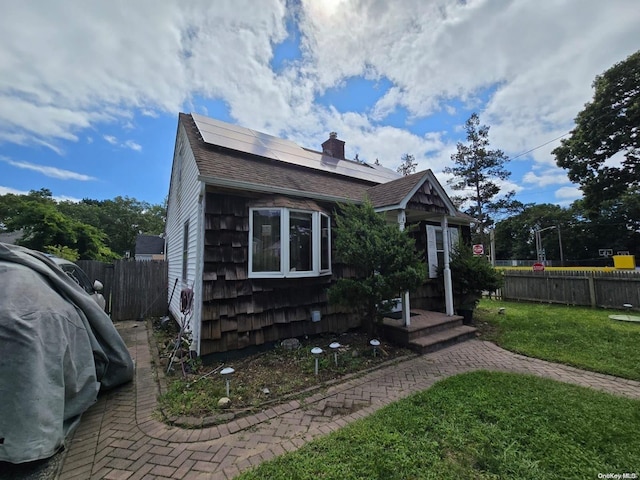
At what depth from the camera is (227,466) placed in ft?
7.69

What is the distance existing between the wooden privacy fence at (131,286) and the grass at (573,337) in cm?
1017

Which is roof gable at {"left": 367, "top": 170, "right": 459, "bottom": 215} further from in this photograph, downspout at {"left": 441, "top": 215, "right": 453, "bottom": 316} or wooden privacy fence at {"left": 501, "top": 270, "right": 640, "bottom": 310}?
wooden privacy fence at {"left": 501, "top": 270, "right": 640, "bottom": 310}

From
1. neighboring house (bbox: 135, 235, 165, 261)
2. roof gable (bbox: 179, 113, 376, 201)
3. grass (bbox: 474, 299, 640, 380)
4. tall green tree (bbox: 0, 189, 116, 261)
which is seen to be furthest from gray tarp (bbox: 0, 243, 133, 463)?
neighboring house (bbox: 135, 235, 165, 261)

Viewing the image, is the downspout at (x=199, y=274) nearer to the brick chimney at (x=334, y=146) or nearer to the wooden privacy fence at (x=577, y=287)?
the brick chimney at (x=334, y=146)

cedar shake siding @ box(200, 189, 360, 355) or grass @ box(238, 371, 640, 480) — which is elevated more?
cedar shake siding @ box(200, 189, 360, 355)

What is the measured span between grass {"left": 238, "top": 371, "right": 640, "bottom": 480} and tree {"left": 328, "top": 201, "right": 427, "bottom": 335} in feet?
6.40

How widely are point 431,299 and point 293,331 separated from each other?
492cm

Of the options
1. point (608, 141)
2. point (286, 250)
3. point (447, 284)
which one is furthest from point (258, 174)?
point (608, 141)

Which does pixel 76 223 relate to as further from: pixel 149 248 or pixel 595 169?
pixel 595 169

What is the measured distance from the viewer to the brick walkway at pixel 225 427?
93.4 inches

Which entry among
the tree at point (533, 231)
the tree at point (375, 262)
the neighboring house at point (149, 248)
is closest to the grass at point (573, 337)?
the tree at point (375, 262)

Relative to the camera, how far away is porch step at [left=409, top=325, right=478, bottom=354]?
17.3ft

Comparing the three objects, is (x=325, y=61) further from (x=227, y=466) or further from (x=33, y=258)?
(x=227, y=466)

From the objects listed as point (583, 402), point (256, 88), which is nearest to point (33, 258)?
point (583, 402)
